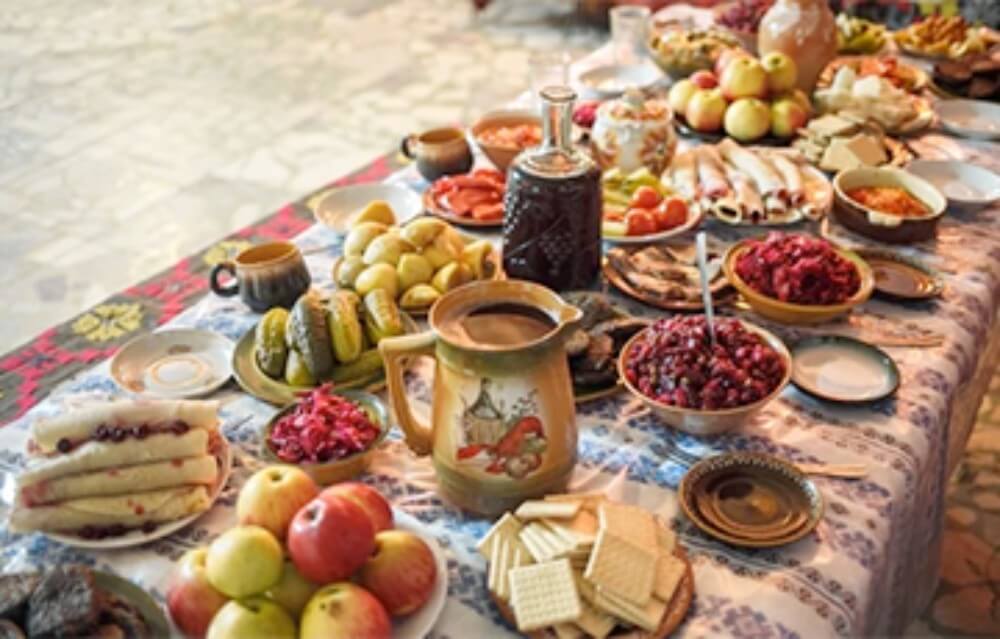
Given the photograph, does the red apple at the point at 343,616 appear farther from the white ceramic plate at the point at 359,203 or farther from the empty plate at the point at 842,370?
the white ceramic plate at the point at 359,203

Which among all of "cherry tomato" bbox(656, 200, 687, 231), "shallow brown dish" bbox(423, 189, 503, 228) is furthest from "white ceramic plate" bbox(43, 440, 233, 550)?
"cherry tomato" bbox(656, 200, 687, 231)

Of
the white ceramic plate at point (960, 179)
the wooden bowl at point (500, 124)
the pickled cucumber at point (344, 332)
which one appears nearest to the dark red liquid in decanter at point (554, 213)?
the pickled cucumber at point (344, 332)

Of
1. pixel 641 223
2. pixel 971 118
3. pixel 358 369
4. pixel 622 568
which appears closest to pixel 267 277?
pixel 358 369

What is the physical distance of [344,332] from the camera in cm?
120

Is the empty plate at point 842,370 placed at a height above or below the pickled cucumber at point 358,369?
below

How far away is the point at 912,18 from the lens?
9.07 feet

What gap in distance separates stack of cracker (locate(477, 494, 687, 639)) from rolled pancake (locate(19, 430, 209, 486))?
321 millimetres

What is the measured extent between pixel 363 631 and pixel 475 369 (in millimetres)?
261

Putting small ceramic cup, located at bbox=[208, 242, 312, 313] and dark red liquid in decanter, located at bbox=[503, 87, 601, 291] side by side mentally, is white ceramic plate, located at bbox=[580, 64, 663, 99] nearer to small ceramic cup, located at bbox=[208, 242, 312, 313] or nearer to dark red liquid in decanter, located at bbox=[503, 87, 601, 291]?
dark red liquid in decanter, located at bbox=[503, 87, 601, 291]

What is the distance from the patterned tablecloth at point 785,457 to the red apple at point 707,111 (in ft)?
1.80

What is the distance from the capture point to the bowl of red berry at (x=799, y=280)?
1300 mm

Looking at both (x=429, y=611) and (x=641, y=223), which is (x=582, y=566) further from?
(x=641, y=223)

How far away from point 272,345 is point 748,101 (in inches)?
42.9

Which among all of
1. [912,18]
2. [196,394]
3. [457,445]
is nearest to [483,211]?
[196,394]
